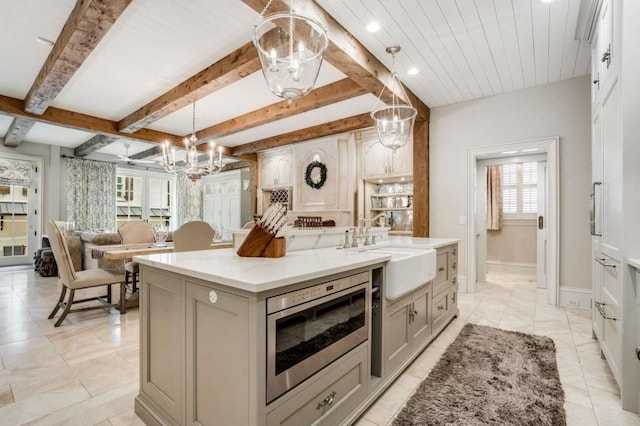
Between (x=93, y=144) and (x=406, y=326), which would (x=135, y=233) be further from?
(x=406, y=326)

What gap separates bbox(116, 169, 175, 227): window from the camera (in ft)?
28.3

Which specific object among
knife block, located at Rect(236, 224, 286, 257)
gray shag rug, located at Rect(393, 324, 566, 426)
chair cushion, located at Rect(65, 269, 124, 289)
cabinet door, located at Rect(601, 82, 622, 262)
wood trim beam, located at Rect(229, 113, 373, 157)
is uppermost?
wood trim beam, located at Rect(229, 113, 373, 157)

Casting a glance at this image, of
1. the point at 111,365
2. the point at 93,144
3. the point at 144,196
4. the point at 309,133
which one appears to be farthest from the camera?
the point at 144,196

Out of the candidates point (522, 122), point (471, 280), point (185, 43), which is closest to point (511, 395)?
point (471, 280)

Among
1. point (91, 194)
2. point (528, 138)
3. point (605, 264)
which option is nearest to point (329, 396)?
point (605, 264)

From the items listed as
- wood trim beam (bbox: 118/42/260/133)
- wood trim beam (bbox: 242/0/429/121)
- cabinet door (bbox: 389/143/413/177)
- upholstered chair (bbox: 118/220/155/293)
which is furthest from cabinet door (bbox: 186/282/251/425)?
cabinet door (bbox: 389/143/413/177)

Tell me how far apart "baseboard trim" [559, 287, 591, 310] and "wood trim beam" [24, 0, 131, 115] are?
17.8ft

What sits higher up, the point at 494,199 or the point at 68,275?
the point at 494,199

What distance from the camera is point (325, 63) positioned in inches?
134

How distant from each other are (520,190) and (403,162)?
257 cm

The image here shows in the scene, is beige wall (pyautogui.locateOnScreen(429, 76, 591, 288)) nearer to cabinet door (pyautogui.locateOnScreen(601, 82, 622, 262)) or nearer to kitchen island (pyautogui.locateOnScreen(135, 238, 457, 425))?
cabinet door (pyautogui.locateOnScreen(601, 82, 622, 262))

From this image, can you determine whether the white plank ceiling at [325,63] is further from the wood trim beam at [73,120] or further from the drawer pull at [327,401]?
the drawer pull at [327,401]

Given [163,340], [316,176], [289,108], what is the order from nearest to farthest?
1. [163,340]
2. [289,108]
3. [316,176]

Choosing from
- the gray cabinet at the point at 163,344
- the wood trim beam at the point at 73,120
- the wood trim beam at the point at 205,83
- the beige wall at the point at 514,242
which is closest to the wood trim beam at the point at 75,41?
the wood trim beam at the point at 73,120
